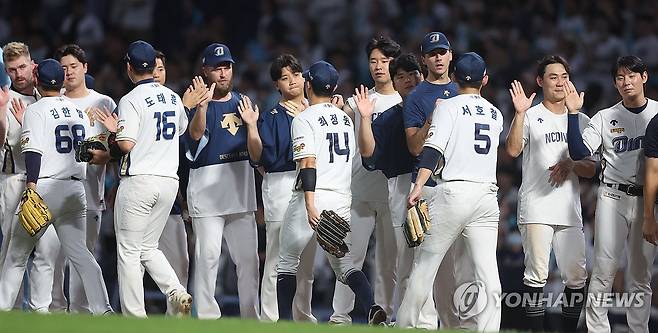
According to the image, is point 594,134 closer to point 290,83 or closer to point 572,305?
point 572,305

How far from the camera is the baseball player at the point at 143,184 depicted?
1025 cm

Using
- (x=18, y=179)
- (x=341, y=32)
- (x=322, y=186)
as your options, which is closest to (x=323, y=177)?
(x=322, y=186)

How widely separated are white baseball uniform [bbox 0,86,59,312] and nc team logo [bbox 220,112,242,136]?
5.73 ft

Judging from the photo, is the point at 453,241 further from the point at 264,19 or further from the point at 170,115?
the point at 264,19

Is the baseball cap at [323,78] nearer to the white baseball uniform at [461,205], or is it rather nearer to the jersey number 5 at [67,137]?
the white baseball uniform at [461,205]

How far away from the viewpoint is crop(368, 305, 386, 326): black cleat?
10.3 meters

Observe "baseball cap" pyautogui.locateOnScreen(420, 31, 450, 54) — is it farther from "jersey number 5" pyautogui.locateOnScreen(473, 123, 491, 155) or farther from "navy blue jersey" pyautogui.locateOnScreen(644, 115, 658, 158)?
"navy blue jersey" pyautogui.locateOnScreen(644, 115, 658, 158)

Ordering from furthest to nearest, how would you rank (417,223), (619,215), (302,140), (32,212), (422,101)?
(619,215) → (422,101) → (32,212) → (302,140) → (417,223)

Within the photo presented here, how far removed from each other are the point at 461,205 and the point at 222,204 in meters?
2.41

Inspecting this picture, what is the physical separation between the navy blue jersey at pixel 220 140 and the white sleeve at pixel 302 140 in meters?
1.05

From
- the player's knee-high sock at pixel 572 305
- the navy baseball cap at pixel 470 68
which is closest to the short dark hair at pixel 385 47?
the navy baseball cap at pixel 470 68

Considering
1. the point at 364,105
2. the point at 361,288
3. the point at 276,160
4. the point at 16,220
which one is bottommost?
the point at 361,288

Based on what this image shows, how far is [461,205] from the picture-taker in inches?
377

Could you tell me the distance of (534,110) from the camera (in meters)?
10.9
